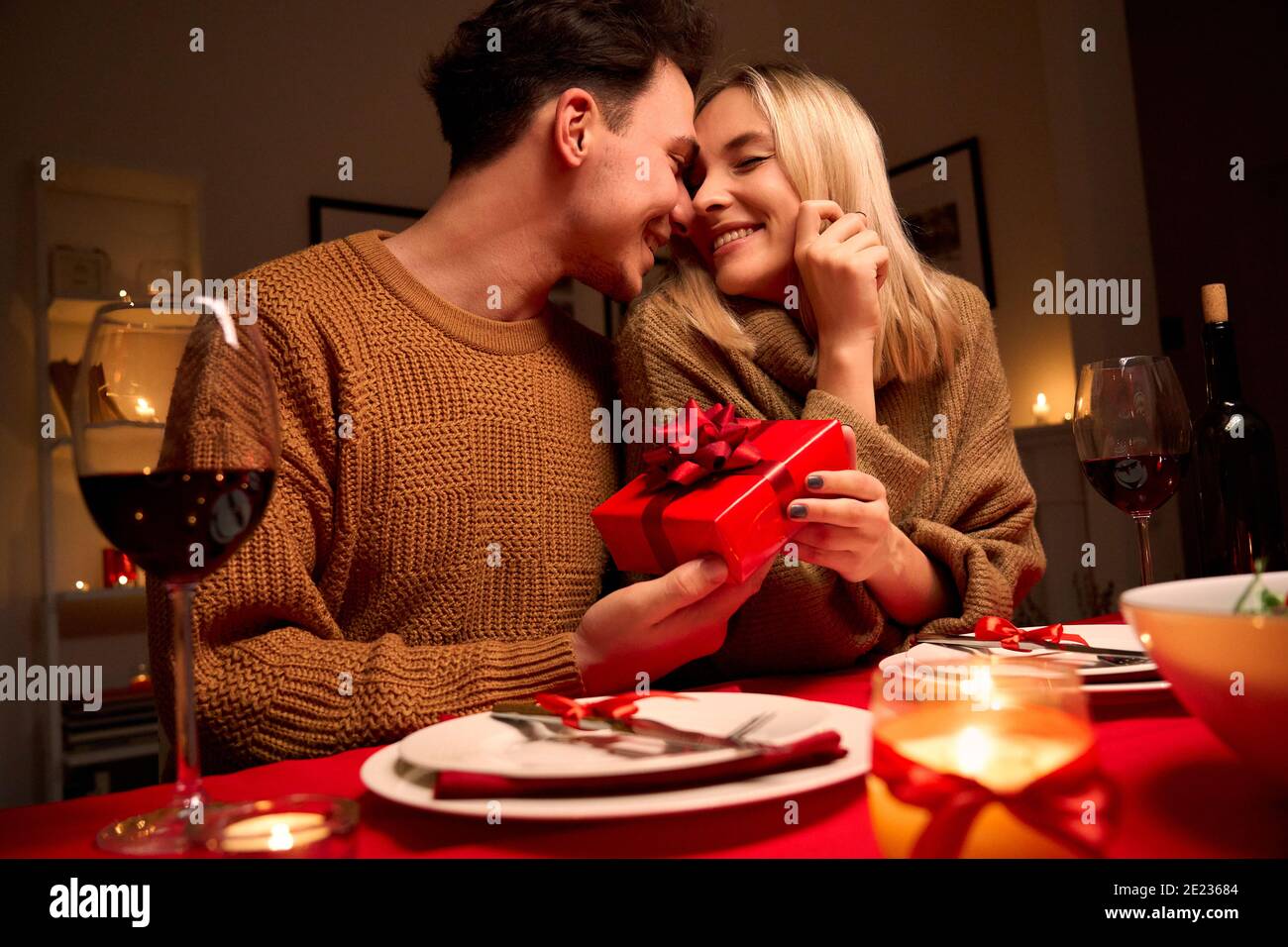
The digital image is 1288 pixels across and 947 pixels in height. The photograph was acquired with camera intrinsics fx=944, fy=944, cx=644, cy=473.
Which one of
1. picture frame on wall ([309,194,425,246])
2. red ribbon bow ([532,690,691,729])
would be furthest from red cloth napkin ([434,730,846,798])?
picture frame on wall ([309,194,425,246])

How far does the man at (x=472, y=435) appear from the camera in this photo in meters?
0.90

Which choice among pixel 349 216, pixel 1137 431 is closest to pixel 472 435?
pixel 1137 431

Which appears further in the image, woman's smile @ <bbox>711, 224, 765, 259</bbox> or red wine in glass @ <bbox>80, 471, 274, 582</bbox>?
woman's smile @ <bbox>711, 224, 765, 259</bbox>

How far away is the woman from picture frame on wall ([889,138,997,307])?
2.37 m

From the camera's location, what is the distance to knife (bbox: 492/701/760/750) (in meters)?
0.50

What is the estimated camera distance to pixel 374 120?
12.5ft

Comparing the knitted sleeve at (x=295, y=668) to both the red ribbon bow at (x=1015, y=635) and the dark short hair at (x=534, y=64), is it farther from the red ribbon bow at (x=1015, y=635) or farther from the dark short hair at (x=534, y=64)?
the dark short hair at (x=534, y=64)

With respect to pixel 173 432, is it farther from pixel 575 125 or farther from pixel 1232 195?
pixel 1232 195

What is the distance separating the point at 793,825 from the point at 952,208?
12.4 ft

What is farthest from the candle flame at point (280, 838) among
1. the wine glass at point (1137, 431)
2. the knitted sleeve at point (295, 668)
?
the wine glass at point (1137, 431)

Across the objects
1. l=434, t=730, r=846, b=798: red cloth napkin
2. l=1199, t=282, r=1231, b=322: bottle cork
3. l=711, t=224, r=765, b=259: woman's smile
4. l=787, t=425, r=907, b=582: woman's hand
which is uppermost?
l=711, t=224, r=765, b=259: woman's smile

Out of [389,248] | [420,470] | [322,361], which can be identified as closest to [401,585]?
[420,470]

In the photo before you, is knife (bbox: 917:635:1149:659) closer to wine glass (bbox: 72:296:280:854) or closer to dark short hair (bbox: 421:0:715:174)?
wine glass (bbox: 72:296:280:854)

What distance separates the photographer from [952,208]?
151 inches
